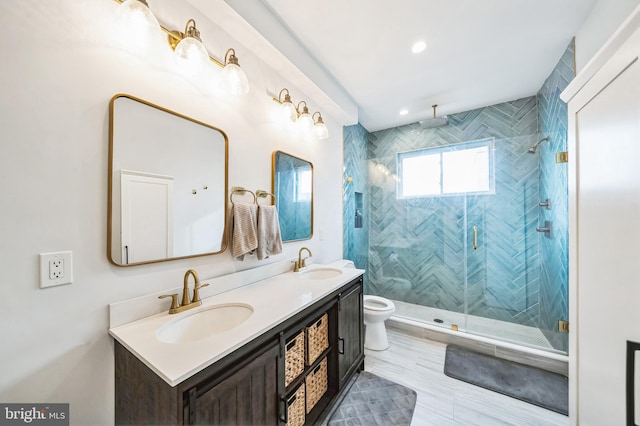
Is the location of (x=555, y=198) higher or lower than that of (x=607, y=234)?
higher

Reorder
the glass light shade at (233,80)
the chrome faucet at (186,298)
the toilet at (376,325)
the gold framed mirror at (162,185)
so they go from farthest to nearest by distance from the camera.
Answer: the toilet at (376,325)
the glass light shade at (233,80)
the chrome faucet at (186,298)
the gold framed mirror at (162,185)

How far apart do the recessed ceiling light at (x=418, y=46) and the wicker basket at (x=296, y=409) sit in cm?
249

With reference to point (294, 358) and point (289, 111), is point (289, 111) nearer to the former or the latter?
point (289, 111)

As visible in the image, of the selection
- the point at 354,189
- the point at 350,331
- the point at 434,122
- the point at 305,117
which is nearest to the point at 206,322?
the point at 350,331

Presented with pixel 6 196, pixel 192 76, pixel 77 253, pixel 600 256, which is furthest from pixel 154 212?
pixel 600 256

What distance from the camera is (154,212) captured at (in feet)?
3.58

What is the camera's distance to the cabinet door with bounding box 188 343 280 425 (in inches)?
30.0

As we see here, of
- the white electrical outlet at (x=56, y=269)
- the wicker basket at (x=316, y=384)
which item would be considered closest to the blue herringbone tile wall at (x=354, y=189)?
the wicker basket at (x=316, y=384)

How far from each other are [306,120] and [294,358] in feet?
5.75

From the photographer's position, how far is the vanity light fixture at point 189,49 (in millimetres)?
1113

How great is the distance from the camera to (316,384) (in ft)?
4.86

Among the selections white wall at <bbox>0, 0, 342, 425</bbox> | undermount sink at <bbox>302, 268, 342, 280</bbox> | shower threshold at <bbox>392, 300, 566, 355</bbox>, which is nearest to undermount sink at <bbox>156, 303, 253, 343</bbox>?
white wall at <bbox>0, 0, 342, 425</bbox>

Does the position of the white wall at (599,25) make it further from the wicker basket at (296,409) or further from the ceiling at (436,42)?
the wicker basket at (296,409)

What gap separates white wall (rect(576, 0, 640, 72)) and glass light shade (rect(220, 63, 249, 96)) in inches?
80.4
